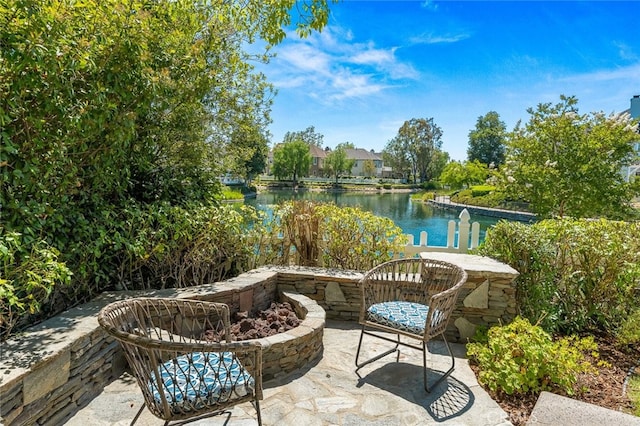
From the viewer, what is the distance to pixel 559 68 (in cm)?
666

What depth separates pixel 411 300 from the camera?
3283mm

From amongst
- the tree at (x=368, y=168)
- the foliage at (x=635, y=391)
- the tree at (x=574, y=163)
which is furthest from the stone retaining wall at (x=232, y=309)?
the tree at (x=368, y=168)

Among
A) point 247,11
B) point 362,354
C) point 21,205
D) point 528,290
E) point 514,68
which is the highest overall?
point 514,68

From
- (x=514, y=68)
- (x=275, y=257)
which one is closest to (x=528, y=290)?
(x=275, y=257)

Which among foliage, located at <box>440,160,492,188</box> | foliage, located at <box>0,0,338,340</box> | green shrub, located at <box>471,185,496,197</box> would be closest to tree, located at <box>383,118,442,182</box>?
foliage, located at <box>440,160,492,188</box>

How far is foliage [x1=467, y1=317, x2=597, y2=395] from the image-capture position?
2281mm

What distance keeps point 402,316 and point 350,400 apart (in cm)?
64

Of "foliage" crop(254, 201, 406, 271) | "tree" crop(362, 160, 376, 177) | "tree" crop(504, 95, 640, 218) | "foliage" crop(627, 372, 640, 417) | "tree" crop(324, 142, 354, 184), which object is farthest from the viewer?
"tree" crop(362, 160, 376, 177)

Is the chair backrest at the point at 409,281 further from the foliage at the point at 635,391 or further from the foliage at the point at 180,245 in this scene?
the foliage at the point at 180,245

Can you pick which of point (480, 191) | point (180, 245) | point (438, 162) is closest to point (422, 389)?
point (180, 245)

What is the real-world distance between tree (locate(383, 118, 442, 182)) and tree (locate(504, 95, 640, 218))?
3900 cm

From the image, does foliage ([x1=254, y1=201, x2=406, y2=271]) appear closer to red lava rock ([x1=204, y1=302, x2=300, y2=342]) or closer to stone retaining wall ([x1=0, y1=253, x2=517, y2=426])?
stone retaining wall ([x1=0, y1=253, x2=517, y2=426])

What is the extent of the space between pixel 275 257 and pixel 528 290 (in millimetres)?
2509

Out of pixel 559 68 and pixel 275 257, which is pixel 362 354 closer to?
pixel 275 257
